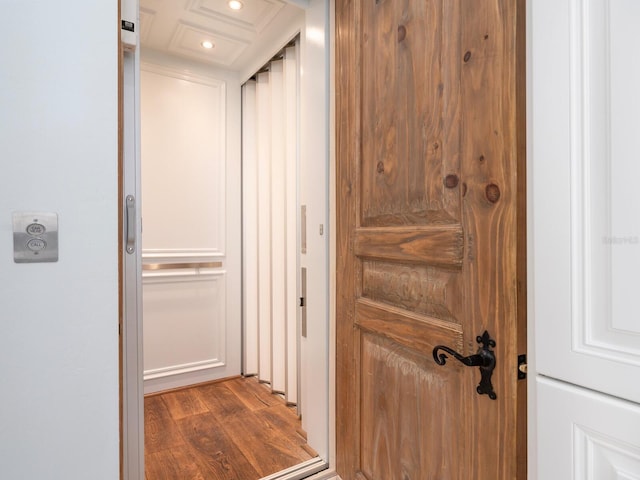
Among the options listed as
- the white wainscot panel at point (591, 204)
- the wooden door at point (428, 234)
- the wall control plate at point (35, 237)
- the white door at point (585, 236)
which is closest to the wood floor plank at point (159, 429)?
the wooden door at point (428, 234)

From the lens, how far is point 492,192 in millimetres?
847

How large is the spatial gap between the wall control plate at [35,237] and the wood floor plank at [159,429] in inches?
57.5

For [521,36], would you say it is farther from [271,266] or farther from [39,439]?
[271,266]

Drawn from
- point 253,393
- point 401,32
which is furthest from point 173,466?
point 401,32

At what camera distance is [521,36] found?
2.60 feet

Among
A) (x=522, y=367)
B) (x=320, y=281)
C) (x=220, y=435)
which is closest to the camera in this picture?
(x=522, y=367)

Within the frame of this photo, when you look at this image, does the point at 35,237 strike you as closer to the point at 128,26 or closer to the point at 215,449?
the point at 128,26

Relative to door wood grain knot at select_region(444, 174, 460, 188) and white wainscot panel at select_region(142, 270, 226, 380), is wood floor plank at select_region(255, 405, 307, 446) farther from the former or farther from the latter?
door wood grain knot at select_region(444, 174, 460, 188)

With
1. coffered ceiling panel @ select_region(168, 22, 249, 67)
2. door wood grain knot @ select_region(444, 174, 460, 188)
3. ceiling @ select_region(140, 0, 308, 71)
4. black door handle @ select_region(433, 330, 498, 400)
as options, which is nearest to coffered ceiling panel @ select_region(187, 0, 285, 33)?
ceiling @ select_region(140, 0, 308, 71)

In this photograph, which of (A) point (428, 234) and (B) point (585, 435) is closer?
(B) point (585, 435)

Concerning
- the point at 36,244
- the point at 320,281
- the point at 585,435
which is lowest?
the point at 585,435

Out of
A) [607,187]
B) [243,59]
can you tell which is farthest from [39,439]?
[243,59]

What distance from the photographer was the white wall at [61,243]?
34.6 inches

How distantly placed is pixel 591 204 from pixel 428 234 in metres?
0.41
